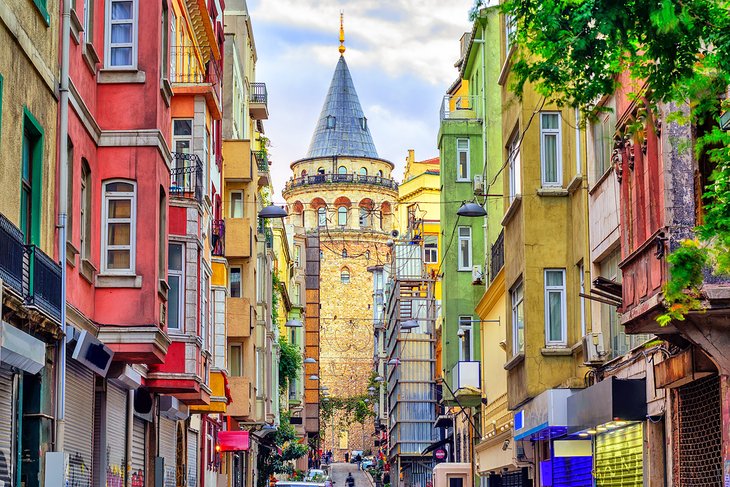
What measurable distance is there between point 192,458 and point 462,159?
15.5 m

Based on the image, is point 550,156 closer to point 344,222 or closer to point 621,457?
point 621,457

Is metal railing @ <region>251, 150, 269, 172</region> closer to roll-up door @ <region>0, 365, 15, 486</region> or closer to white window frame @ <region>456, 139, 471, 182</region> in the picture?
white window frame @ <region>456, 139, 471, 182</region>

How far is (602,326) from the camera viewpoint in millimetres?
24828

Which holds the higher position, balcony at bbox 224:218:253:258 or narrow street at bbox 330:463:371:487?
balcony at bbox 224:218:253:258

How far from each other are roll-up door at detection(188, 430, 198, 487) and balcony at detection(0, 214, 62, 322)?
58.5 feet

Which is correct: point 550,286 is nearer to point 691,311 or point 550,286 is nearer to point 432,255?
point 691,311

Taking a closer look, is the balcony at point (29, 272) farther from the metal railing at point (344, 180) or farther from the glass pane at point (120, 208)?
the metal railing at point (344, 180)

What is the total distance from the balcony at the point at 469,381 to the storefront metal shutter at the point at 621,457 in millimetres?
16787

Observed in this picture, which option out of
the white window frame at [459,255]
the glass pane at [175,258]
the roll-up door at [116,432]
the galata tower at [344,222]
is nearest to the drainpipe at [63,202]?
the roll-up door at [116,432]

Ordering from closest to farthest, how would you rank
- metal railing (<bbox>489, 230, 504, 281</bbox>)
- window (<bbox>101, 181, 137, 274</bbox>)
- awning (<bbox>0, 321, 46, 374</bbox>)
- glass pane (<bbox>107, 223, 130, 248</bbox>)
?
1. awning (<bbox>0, 321, 46, 374</bbox>)
2. window (<bbox>101, 181, 137, 274</bbox>)
3. glass pane (<bbox>107, 223, 130, 248</bbox>)
4. metal railing (<bbox>489, 230, 504, 281</bbox>)

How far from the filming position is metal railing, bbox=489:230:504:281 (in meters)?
36.4

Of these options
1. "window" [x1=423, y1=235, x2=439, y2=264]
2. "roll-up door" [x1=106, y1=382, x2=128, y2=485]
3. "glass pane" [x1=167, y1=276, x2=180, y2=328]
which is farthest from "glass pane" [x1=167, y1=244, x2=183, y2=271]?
"window" [x1=423, y1=235, x2=439, y2=264]

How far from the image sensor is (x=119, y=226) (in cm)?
2070

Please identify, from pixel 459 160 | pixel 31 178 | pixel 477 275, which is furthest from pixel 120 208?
pixel 459 160
